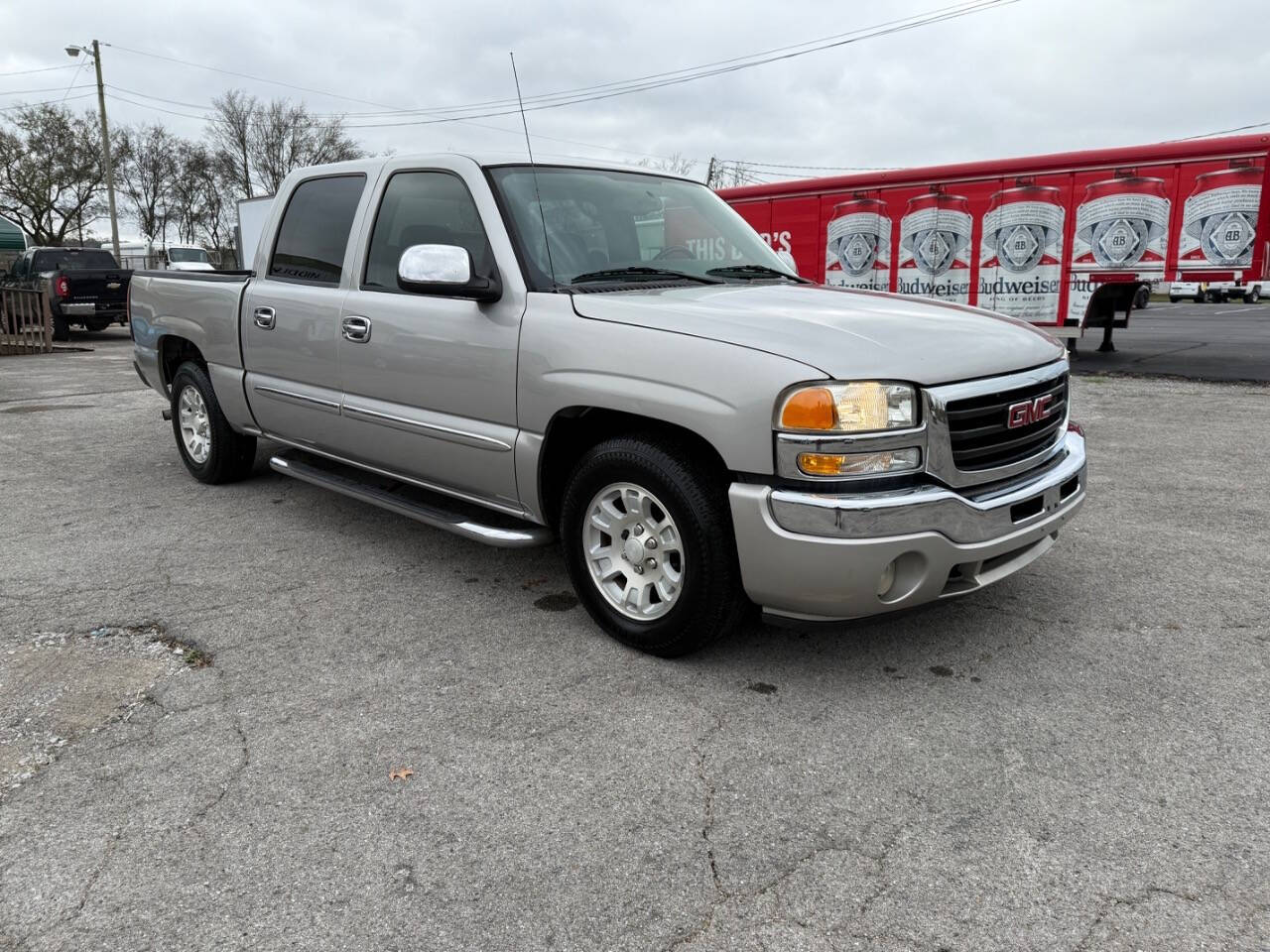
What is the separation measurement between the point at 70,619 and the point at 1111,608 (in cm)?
423

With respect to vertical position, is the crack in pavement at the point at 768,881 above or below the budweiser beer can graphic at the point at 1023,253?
below

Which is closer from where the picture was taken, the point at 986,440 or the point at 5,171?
the point at 986,440

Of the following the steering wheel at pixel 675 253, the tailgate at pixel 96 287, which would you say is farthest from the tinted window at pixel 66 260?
the steering wheel at pixel 675 253

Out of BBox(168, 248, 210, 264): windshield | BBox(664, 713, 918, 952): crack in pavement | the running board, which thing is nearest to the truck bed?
the running board

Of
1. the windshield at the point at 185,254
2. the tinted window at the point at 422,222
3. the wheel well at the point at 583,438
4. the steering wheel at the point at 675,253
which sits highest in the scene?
the windshield at the point at 185,254

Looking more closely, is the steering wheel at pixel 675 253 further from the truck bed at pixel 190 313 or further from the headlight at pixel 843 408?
the truck bed at pixel 190 313

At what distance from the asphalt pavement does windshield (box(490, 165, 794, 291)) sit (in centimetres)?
983

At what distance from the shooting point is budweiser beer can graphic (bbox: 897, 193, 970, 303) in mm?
13250

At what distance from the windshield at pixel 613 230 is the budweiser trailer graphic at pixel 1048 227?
709cm

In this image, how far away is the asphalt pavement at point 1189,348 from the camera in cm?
1244

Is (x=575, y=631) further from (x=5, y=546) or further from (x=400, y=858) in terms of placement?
(x=5, y=546)

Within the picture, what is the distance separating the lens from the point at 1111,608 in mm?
3848

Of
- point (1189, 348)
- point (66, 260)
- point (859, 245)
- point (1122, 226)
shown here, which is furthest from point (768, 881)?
point (66, 260)

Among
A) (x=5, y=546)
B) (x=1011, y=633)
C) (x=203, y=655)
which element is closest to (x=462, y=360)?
(x=203, y=655)
